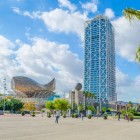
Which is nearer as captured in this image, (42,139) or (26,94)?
(42,139)

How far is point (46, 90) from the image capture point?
629ft

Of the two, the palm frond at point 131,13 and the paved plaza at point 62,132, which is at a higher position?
the palm frond at point 131,13

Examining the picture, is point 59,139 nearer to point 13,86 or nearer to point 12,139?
point 12,139

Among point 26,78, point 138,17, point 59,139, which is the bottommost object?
point 59,139

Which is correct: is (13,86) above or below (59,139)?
above

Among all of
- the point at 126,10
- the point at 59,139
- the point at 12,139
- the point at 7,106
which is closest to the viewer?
the point at 12,139

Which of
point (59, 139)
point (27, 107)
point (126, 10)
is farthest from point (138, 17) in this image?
point (27, 107)

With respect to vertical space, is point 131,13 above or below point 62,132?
above

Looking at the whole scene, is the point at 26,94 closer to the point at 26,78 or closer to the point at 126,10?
the point at 26,78

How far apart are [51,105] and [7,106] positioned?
15.7 meters

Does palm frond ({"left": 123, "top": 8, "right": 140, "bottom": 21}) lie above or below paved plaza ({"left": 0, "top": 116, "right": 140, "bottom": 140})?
above

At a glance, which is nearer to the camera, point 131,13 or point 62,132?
point 131,13

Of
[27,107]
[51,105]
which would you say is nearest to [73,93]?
[27,107]

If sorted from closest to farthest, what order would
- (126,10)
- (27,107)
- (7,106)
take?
1. (126,10)
2. (7,106)
3. (27,107)
